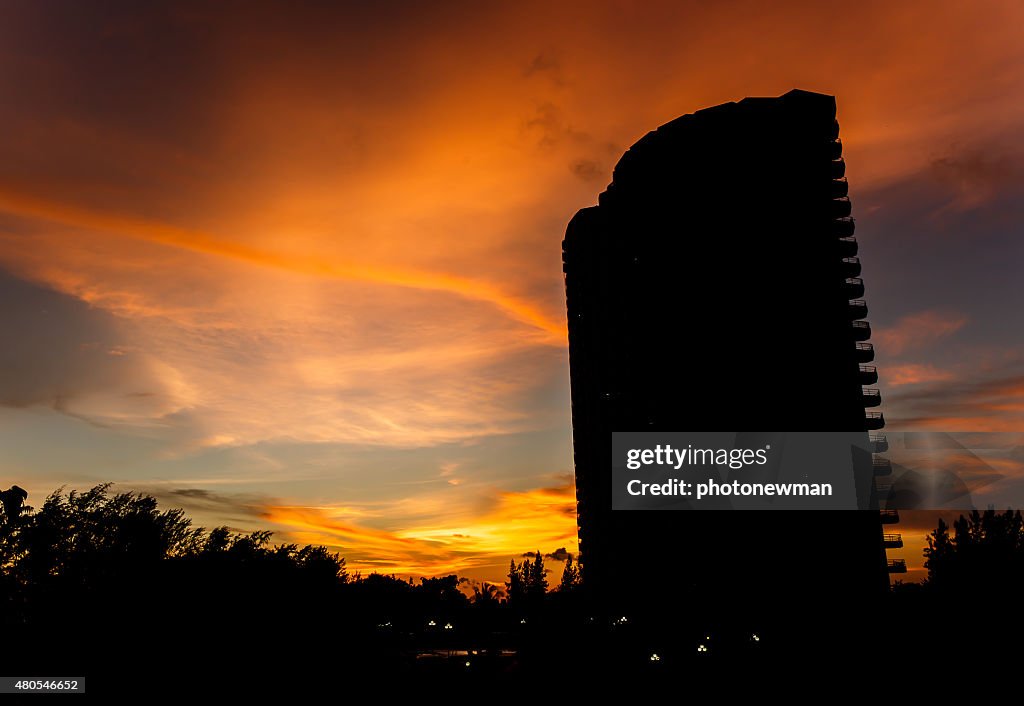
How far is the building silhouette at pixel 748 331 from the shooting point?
334 feet

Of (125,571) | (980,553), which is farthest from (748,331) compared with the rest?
(125,571)

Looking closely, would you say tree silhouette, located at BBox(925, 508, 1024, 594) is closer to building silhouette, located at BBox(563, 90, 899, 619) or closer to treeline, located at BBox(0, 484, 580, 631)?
building silhouette, located at BBox(563, 90, 899, 619)

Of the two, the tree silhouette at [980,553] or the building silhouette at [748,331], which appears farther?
the building silhouette at [748,331]

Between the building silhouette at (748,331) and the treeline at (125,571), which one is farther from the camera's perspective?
the building silhouette at (748,331)

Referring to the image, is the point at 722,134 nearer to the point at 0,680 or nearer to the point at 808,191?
the point at 808,191

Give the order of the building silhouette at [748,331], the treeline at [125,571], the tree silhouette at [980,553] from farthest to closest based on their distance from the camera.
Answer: the building silhouette at [748,331] < the tree silhouette at [980,553] < the treeline at [125,571]

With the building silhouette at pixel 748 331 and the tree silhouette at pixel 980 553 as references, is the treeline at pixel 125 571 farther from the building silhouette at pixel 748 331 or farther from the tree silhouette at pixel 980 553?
the tree silhouette at pixel 980 553

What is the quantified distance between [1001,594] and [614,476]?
82.3m

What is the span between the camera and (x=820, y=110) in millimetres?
108438

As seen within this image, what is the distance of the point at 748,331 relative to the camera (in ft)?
373

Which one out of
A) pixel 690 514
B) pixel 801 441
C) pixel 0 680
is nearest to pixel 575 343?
pixel 690 514

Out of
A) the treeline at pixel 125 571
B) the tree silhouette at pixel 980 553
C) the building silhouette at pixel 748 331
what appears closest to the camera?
the treeline at pixel 125 571

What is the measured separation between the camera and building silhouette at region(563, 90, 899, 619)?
102 m

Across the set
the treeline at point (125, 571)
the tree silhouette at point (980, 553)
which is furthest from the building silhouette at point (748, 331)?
the treeline at point (125, 571)
